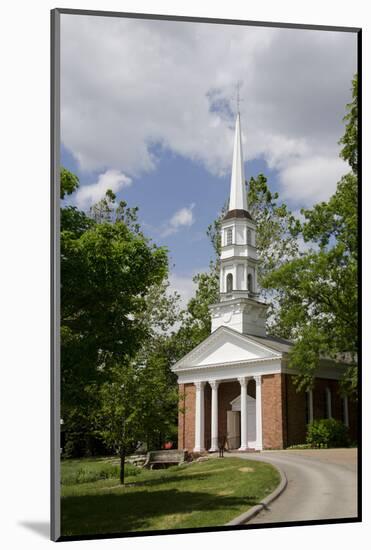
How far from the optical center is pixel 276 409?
10.8m

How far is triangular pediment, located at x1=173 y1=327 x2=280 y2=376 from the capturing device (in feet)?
35.3

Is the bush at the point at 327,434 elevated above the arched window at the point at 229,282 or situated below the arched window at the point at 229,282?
below

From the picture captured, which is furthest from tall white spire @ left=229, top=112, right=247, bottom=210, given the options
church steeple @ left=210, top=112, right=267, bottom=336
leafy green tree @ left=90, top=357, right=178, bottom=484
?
leafy green tree @ left=90, top=357, right=178, bottom=484

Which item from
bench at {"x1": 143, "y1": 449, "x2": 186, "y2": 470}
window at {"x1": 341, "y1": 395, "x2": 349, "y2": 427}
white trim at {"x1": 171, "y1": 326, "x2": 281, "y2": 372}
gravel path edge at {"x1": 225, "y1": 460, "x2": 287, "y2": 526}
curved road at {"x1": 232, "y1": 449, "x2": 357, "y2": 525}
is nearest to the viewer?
gravel path edge at {"x1": 225, "y1": 460, "x2": 287, "y2": 526}

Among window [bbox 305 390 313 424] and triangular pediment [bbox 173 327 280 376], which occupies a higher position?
triangular pediment [bbox 173 327 280 376]

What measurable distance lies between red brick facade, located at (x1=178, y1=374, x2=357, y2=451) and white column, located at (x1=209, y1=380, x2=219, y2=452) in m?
0.05

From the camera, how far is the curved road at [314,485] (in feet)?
31.7

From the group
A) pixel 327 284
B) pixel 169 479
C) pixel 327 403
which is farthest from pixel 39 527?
pixel 327 284

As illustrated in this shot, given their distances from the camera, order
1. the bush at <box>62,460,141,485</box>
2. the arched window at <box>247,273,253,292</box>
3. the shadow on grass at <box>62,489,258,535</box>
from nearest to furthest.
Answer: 1. the shadow on grass at <box>62,489,258,535</box>
2. the bush at <box>62,460,141,485</box>
3. the arched window at <box>247,273,253,292</box>

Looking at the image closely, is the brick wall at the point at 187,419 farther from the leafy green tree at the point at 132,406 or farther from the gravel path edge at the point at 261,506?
the gravel path edge at the point at 261,506

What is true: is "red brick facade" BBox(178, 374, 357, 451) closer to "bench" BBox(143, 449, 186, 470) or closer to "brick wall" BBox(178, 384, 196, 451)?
"brick wall" BBox(178, 384, 196, 451)

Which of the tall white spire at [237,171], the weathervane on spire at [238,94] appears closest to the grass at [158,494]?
the tall white spire at [237,171]

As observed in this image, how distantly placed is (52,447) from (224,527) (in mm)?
2270

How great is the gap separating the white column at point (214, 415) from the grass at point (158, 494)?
1.25 feet
